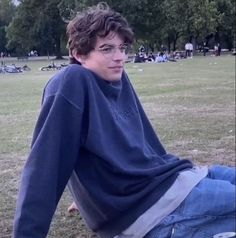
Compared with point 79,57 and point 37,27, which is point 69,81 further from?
point 37,27

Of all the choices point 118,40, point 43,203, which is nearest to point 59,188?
point 43,203

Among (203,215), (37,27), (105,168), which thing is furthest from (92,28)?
(37,27)

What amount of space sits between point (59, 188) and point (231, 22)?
215 feet

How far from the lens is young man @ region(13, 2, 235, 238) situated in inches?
101

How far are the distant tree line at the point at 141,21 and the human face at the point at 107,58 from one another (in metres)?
47.3

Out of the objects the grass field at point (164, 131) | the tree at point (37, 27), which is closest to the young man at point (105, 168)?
the grass field at point (164, 131)

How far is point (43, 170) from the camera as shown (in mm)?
2564

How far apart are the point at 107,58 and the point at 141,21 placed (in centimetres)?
5774

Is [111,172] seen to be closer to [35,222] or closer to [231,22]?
[35,222]

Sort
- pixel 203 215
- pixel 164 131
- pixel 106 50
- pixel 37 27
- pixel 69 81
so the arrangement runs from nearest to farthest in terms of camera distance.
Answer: pixel 203 215
pixel 69 81
pixel 106 50
pixel 164 131
pixel 37 27

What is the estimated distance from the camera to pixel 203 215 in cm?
256

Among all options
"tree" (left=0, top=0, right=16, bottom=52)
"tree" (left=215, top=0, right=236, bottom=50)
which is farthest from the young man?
"tree" (left=0, top=0, right=16, bottom=52)

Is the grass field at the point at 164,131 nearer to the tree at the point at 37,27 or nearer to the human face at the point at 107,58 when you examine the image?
the human face at the point at 107,58

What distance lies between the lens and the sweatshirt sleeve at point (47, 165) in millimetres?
2506
